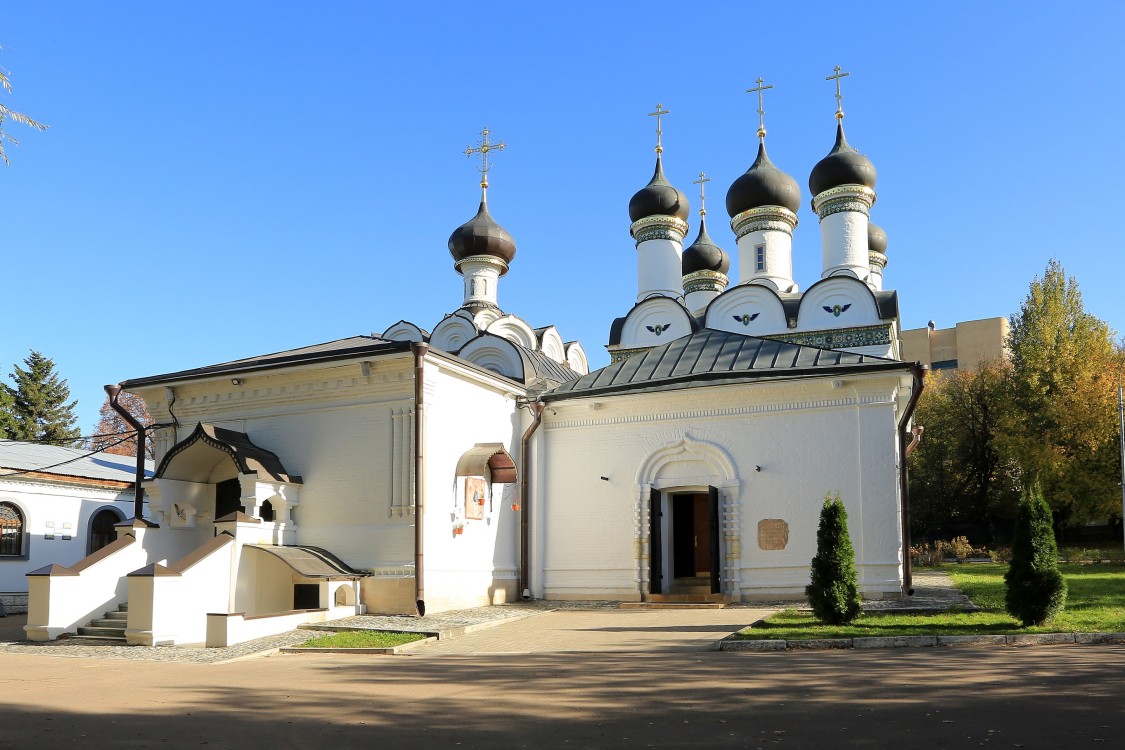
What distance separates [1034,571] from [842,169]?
17558 millimetres

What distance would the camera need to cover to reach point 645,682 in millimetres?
7309

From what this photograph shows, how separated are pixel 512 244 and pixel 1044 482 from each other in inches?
708

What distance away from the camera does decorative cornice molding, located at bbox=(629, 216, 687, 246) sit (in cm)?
2730

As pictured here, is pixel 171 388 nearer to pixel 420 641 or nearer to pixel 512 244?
pixel 420 641

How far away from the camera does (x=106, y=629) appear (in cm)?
1169

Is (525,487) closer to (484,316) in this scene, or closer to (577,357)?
(484,316)

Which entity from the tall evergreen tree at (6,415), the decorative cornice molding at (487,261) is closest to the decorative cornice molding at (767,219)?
the decorative cornice molding at (487,261)

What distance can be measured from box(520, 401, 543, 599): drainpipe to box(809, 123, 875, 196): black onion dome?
44.1 feet

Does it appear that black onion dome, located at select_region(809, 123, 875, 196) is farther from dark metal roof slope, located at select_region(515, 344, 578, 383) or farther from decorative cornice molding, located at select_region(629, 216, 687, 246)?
dark metal roof slope, located at select_region(515, 344, 578, 383)

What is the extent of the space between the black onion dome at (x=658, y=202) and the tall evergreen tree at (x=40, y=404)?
74.5 feet

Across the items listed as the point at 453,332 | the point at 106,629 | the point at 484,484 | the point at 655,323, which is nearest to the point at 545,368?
the point at 453,332

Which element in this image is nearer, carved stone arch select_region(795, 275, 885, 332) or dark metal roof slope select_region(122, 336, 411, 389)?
dark metal roof slope select_region(122, 336, 411, 389)

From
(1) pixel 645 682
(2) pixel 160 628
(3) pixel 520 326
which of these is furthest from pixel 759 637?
(3) pixel 520 326

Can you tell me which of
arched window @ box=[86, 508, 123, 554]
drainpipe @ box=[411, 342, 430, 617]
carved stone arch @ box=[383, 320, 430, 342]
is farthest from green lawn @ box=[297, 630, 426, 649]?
carved stone arch @ box=[383, 320, 430, 342]
